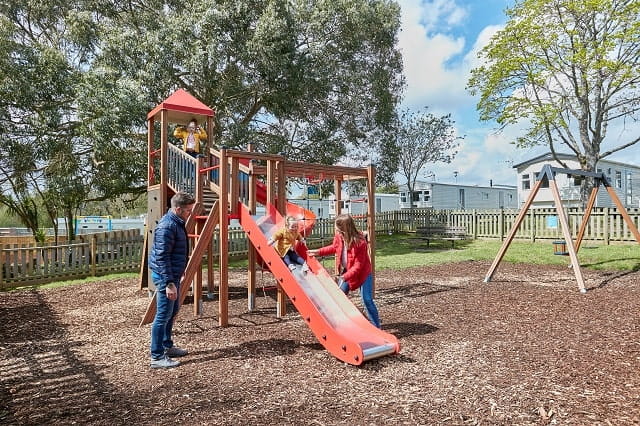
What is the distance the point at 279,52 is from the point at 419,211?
15.3 meters

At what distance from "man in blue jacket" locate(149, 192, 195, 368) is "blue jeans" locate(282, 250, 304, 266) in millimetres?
1511

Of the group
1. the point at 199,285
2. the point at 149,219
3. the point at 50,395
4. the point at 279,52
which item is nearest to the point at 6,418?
the point at 50,395

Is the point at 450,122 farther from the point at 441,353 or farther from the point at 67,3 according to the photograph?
the point at 441,353

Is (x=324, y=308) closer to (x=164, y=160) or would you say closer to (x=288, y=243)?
(x=288, y=243)

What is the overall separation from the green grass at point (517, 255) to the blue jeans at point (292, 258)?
755 cm

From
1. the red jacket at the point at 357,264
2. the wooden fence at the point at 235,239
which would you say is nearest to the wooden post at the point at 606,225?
the wooden fence at the point at 235,239

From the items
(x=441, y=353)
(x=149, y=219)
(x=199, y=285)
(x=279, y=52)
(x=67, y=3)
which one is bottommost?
(x=441, y=353)

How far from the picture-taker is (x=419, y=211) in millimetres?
26859

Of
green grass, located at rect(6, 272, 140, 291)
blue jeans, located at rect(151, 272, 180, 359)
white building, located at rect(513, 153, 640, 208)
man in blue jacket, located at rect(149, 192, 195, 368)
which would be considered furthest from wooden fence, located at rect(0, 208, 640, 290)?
white building, located at rect(513, 153, 640, 208)

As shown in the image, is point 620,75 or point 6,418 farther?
point 620,75

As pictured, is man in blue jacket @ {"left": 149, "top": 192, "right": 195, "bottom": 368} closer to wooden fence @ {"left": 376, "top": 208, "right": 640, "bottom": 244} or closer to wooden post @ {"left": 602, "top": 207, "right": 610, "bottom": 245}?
wooden fence @ {"left": 376, "top": 208, "right": 640, "bottom": 244}

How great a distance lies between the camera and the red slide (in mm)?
4695

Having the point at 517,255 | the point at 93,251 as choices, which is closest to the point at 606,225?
the point at 517,255

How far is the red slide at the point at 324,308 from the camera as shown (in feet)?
15.4
